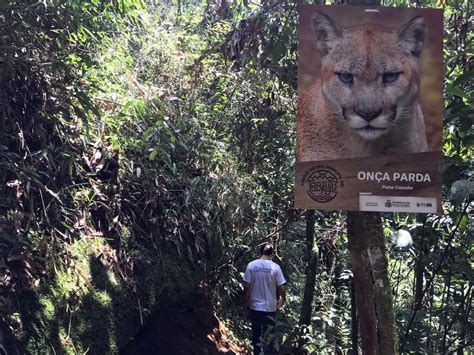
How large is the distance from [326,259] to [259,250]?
118cm

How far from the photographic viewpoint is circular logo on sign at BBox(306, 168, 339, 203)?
3152 millimetres

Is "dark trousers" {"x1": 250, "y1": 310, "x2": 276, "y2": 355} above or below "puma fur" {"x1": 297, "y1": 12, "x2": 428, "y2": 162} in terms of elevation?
below

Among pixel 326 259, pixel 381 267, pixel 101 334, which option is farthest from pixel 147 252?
pixel 326 259

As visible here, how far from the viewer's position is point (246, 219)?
668cm

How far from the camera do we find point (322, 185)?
10.4 feet

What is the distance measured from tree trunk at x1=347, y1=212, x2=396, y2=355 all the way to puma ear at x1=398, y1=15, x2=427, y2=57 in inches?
39.3

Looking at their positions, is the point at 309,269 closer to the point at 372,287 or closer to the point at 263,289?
the point at 263,289

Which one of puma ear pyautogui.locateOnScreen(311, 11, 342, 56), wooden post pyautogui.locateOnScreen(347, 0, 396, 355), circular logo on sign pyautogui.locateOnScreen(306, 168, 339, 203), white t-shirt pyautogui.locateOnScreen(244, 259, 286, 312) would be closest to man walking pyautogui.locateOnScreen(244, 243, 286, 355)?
white t-shirt pyautogui.locateOnScreen(244, 259, 286, 312)

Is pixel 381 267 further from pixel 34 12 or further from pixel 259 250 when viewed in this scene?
pixel 259 250

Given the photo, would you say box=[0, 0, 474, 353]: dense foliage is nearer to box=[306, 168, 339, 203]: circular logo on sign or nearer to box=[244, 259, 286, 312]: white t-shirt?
box=[244, 259, 286, 312]: white t-shirt

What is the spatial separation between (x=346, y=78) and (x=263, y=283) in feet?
12.1

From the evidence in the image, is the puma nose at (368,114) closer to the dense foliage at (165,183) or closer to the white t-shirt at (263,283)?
the dense foliage at (165,183)

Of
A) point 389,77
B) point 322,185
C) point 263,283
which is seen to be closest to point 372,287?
point 322,185

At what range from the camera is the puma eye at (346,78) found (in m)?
3.26
